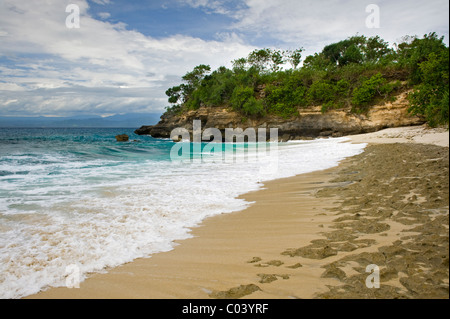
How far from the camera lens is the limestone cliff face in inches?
1054

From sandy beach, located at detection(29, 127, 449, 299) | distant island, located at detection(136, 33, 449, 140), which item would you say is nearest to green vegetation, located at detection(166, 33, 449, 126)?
distant island, located at detection(136, 33, 449, 140)

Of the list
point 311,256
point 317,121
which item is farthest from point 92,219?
point 317,121

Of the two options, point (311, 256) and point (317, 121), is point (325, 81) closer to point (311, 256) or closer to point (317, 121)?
point (317, 121)

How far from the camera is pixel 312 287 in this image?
2.09 m

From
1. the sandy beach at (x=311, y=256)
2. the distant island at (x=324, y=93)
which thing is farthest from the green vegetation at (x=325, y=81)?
the sandy beach at (x=311, y=256)

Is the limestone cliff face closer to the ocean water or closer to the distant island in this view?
the distant island

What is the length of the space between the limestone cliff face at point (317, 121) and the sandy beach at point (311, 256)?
27374 mm

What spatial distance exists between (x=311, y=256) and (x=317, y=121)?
3200 cm

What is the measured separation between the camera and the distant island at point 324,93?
1062 inches

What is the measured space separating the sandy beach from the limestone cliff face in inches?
1078

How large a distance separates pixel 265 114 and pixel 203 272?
34544 millimetres

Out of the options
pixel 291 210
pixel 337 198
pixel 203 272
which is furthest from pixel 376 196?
pixel 203 272

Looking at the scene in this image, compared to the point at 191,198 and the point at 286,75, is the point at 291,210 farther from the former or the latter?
the point at 286,75
